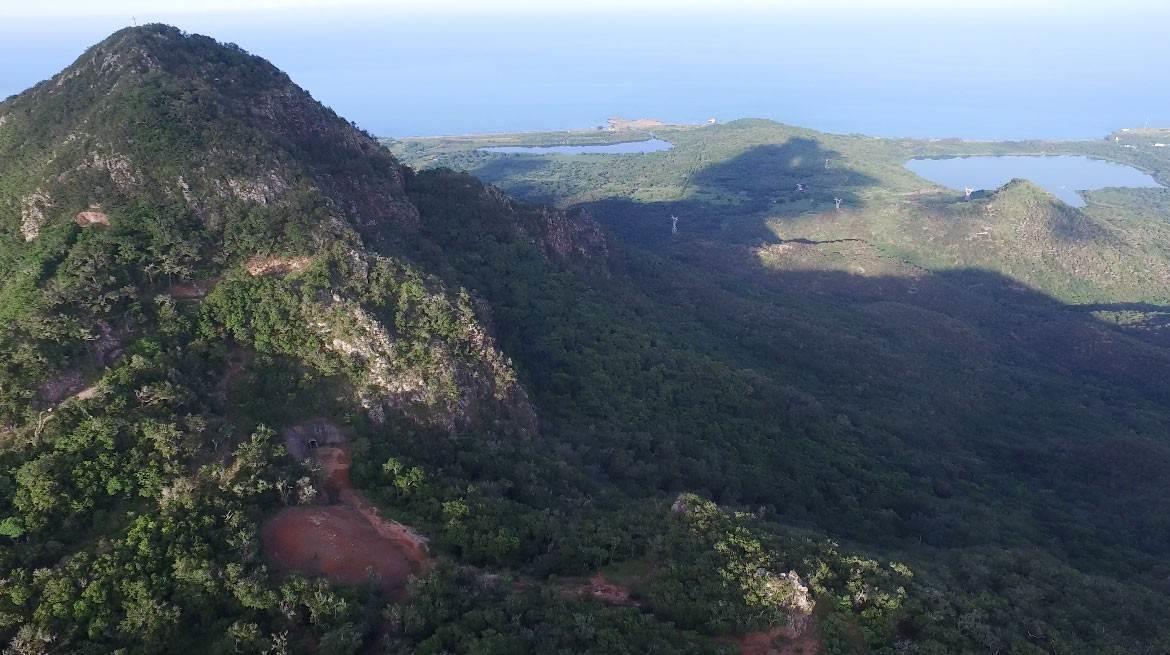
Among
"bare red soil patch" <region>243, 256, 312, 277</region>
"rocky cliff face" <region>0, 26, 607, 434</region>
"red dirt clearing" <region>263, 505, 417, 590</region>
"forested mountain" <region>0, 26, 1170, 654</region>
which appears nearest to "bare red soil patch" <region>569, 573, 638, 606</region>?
"forested mountain" <region>0, 26, 1170, 654</region>

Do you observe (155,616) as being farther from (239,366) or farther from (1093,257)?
(1093,257)

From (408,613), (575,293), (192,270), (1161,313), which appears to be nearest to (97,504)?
(408,613)

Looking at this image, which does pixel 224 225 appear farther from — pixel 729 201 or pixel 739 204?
pixel 729 201

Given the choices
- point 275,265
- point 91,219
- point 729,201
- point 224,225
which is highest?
point 91,219

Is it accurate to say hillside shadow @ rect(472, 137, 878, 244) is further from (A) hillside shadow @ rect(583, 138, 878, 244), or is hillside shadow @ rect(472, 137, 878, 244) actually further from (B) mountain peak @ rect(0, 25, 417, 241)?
(B) mountain peak @ rect(0, 25, 417, 241)

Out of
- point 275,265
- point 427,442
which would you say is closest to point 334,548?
point 427,442
